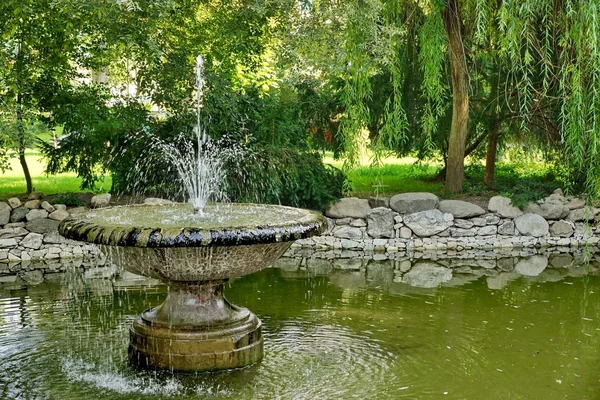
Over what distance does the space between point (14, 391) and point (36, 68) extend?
5.92 metres

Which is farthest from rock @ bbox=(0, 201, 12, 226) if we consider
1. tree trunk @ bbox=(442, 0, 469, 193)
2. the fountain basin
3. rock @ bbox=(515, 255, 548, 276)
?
rock @ bbox=(515, 255, 548, 276)

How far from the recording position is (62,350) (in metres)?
5.45

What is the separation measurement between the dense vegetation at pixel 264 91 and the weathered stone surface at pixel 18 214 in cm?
73

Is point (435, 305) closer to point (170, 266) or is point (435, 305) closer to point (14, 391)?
point (170, 266)

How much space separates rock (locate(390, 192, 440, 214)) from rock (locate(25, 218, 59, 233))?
4.78m

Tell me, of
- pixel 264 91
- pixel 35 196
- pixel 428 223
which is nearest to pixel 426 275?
pixel 428 223

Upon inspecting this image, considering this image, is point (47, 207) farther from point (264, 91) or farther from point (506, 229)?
point (506, 229)

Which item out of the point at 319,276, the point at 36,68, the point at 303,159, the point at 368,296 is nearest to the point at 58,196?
the point at 36,68

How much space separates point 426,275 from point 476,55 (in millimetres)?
3154

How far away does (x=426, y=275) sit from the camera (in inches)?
332

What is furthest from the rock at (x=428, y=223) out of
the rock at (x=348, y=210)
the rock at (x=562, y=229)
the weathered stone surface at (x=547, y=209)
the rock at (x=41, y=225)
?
the rock at (x=41, y=225)

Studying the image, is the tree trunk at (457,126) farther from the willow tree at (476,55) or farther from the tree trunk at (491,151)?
the tree trunk at (491,151)

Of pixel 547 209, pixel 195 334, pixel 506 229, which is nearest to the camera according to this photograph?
pixel 195 334

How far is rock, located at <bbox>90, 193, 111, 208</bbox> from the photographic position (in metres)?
9.97
